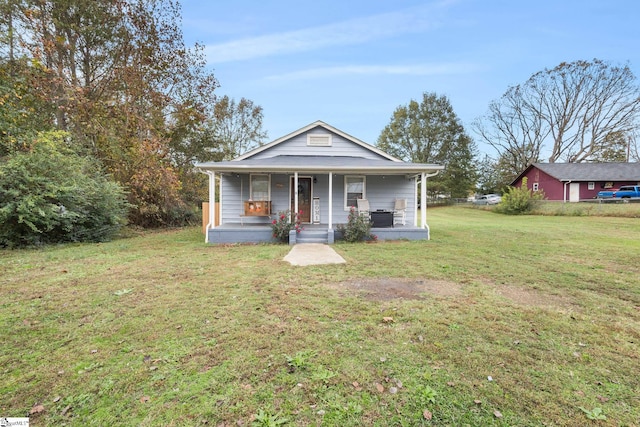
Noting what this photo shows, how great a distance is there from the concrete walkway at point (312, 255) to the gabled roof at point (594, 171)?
97.5ft

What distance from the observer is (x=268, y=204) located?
34.3 feet

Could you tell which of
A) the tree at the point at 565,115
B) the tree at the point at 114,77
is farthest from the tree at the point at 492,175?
the tree at the point at 114,77

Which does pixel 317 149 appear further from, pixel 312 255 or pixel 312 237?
pixel 312 255

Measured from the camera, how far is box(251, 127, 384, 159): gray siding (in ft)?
38.1

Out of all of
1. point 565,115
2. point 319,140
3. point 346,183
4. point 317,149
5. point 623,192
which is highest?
point 565,115

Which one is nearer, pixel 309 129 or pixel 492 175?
pixel 309 129

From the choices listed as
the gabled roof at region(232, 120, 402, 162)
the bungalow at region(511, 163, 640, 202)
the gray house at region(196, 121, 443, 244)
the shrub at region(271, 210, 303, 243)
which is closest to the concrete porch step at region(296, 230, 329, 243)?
the shrub at region(271, 210, 303, 243)

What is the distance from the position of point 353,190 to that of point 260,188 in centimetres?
352

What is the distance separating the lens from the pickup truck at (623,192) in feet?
79.4

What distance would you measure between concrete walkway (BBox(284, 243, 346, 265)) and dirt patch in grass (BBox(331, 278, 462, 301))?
154 cm

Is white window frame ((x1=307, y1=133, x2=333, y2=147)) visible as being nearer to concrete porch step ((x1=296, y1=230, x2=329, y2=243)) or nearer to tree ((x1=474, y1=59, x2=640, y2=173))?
concrete porch step ((x1=296, y1=230, x2=329, y2=243))

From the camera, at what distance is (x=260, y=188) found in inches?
427

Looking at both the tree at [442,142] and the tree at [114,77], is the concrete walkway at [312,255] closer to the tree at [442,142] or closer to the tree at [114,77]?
the tree at [114,77]

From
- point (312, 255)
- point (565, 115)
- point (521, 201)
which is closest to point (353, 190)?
point (312, 255)
